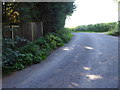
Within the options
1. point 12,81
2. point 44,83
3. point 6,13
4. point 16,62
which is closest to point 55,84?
point 44,83

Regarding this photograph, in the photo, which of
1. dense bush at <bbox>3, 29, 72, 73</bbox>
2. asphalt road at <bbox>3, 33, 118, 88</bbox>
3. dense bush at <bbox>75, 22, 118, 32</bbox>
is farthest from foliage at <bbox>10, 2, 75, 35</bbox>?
dense bush at <bbox>75, 22, 118, 32</bbox>

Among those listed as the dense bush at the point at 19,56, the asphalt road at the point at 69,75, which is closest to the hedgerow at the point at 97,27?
the asphalt road at the point at 69,75

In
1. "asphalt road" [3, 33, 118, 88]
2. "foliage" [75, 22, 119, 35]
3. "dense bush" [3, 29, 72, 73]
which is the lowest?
"asphalt road" [3, 33, 118, 88]

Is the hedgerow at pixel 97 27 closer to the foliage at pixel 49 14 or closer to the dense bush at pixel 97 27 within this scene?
the dense bush at pixel 97 27

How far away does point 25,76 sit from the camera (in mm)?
5047

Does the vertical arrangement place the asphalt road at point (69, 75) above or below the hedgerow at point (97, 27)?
below

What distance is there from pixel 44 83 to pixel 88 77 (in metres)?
1.47

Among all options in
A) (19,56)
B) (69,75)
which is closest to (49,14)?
(19,56)

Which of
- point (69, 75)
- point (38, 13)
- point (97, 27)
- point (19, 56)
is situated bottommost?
point (69, 75)

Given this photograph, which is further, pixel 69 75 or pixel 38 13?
pixel 38 13

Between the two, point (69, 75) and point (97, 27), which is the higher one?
point (97, 27)

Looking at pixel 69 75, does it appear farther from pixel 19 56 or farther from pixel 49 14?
pixel 49 14

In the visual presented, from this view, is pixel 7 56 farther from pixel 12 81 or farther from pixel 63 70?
pixel 63 70

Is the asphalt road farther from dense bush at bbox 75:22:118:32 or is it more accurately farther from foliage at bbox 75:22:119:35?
dense bush at bbox 75:22:118:32
